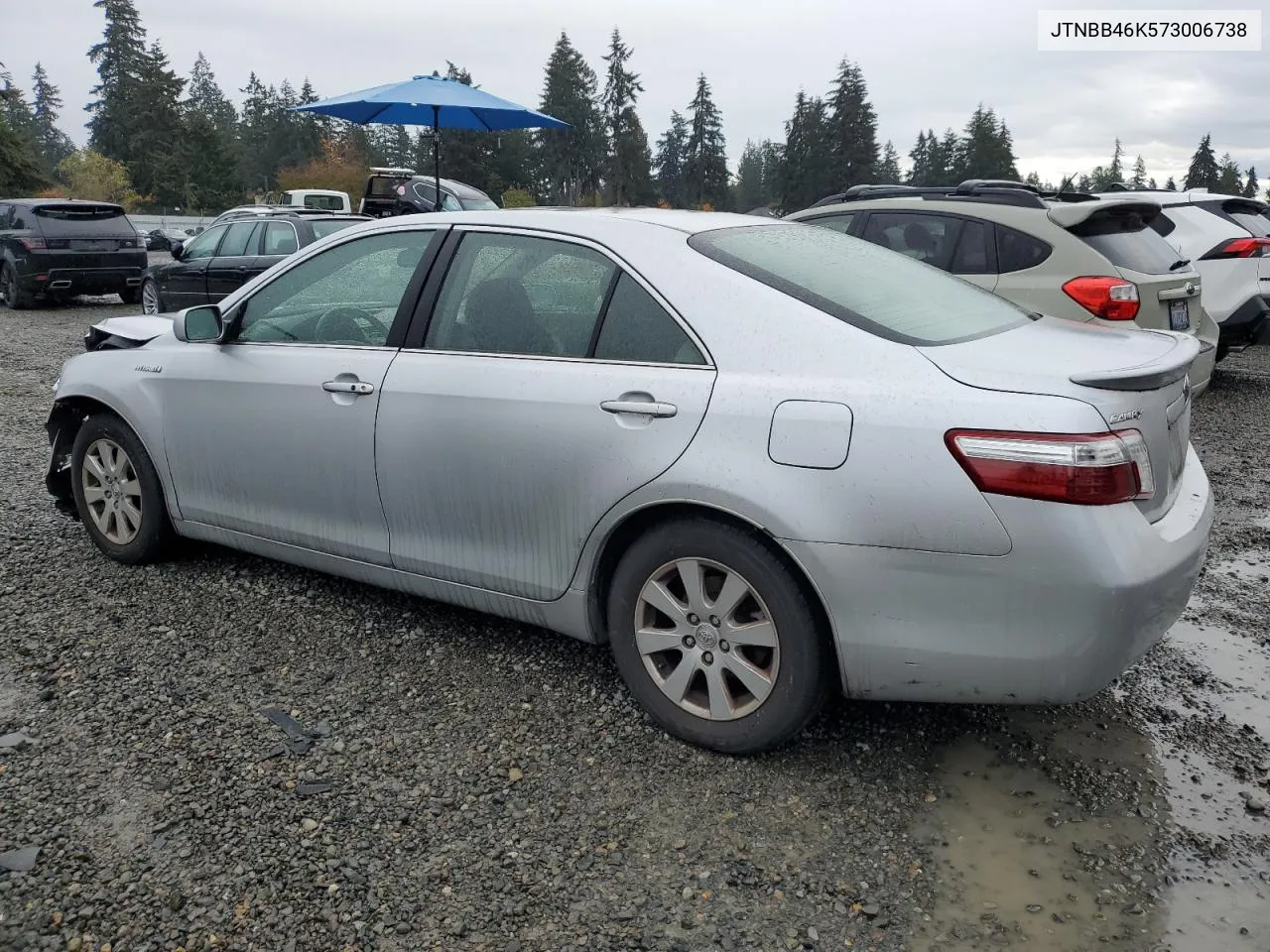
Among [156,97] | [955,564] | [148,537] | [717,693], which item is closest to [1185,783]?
[955,564]

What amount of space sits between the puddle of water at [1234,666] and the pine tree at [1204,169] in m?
94.9

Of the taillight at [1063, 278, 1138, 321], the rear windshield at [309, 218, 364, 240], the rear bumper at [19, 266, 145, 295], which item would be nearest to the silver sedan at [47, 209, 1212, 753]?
the taillight at [1063, 278, 1138, 321]

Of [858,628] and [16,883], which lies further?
[858,628]

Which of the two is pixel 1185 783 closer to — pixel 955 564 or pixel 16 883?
pixel 955 564

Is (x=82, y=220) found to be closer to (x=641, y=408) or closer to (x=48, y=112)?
(x=641, y=408)

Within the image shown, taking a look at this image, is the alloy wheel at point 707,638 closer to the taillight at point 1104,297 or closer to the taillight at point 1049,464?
the taillight at point 1049,464

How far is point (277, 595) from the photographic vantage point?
430 cm

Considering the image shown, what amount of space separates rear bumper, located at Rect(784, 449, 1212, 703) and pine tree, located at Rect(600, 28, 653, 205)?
86.3 meters

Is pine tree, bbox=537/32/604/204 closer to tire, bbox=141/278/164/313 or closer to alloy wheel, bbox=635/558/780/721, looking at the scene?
tire, bbox=141/278/164/313

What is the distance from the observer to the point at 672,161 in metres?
123

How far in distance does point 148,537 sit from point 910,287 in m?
3.28

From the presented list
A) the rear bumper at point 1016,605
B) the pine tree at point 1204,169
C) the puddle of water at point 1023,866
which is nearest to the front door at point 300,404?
the rear bumper at point 1016,605

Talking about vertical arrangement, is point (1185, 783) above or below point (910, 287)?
below

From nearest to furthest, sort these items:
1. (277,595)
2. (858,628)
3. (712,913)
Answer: (712,913) < (858,628) < (277,595)
